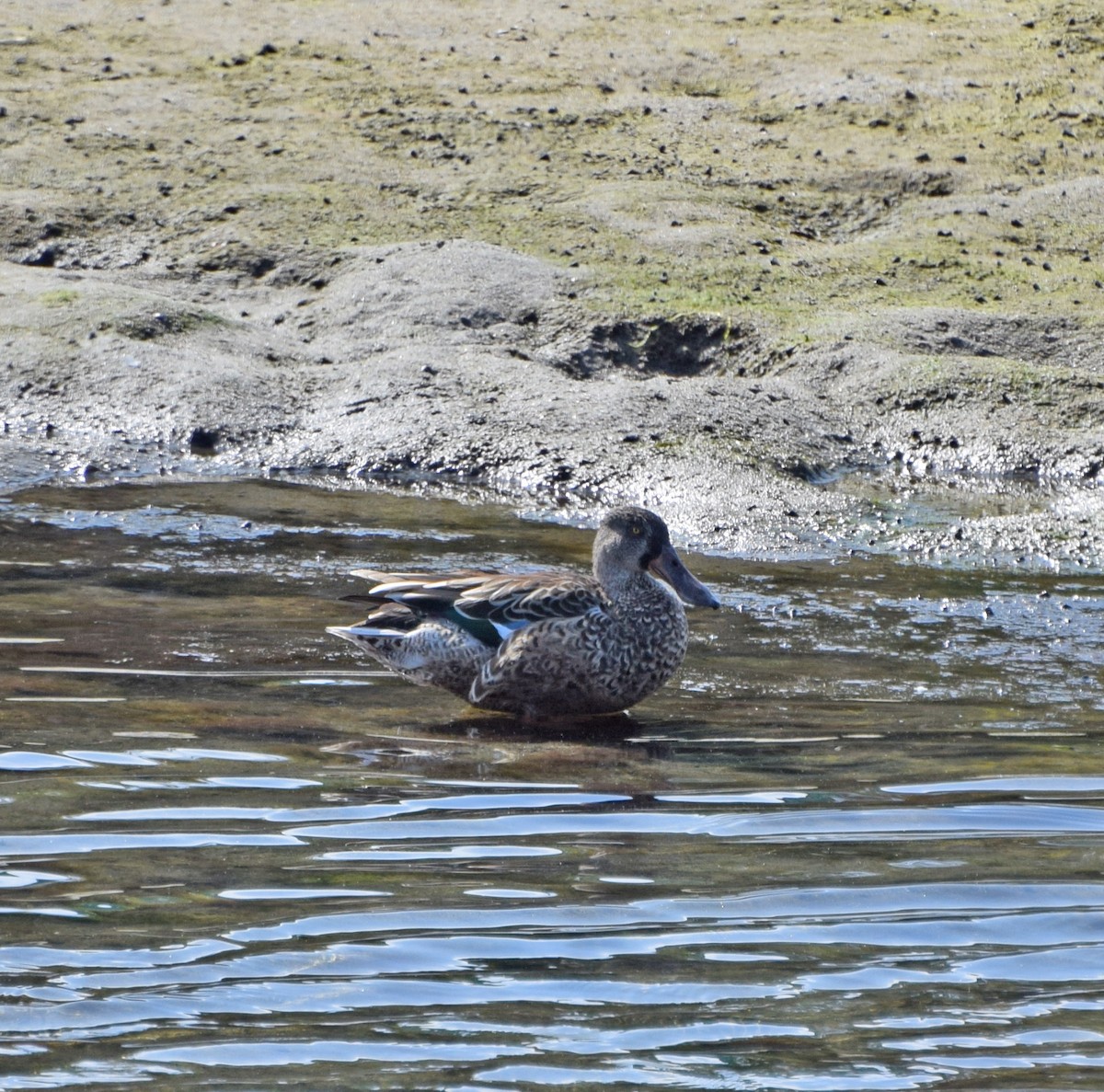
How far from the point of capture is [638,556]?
6332 millimetres

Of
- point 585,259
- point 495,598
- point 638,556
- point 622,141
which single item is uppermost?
point 622,141

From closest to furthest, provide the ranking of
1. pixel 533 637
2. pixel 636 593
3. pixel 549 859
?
pixel 549 859 → pixel 533 637 → pixel 636 593

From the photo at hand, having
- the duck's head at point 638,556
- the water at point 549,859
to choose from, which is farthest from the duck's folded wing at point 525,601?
the water at point 549,859

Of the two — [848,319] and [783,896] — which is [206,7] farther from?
[783,896]

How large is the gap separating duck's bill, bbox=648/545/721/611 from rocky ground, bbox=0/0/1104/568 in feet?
6.69

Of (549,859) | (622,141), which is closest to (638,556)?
(549,859)

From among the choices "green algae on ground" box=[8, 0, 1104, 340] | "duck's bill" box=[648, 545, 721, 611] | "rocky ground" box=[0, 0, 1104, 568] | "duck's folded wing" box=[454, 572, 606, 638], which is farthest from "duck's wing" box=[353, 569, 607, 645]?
"green algae on ground" box=[8, 0, 1104, 340]

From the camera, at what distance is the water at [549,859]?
3.06 metres

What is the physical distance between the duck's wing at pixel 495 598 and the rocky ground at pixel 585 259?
2.47m

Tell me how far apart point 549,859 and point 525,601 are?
2026mm

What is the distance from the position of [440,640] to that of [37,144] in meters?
8.80

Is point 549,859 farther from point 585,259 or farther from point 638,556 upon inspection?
point 585,259

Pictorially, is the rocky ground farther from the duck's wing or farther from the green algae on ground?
the duck's wing

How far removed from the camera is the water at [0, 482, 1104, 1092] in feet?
10.0
